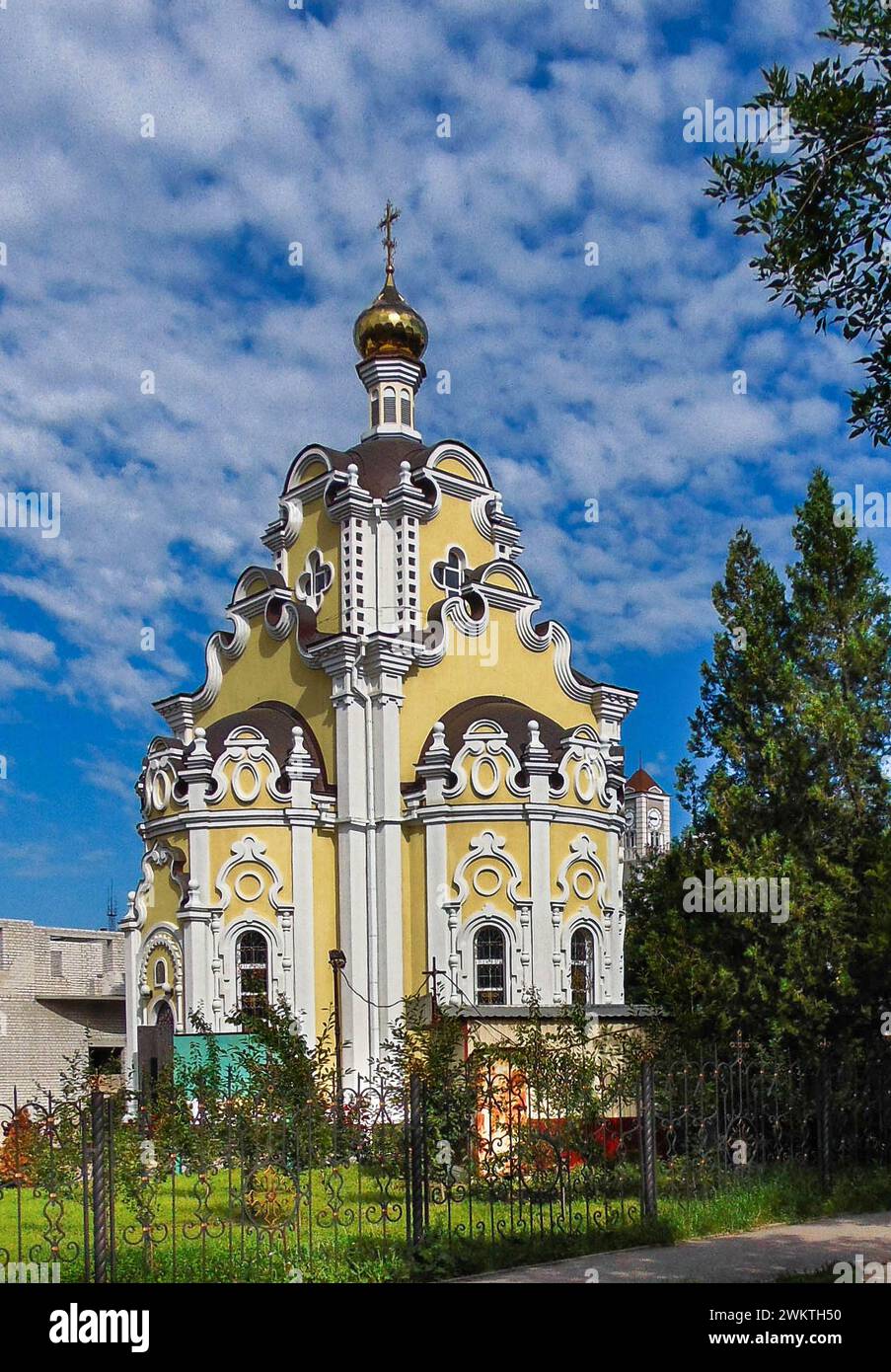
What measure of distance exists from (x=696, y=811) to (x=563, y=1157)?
4.97m

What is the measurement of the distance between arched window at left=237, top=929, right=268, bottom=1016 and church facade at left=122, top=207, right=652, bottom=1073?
0.04 metres

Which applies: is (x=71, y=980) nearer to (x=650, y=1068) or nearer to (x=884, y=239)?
(x=650, y=1068)

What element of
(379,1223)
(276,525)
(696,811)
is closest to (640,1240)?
(379,1223)

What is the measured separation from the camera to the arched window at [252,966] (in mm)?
22922

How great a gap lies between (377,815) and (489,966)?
324 centimetres

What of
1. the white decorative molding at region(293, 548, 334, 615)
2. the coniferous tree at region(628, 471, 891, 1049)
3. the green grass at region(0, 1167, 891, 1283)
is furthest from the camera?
the white decorative molding at region(293, 548, 334, 615)

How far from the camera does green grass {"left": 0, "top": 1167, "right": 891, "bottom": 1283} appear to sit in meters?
9.24

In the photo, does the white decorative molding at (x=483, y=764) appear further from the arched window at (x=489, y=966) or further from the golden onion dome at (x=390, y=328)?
the golden onion dome at (x=390, y=328)

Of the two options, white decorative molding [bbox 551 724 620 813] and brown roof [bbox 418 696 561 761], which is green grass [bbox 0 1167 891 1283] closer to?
white decorative molding [bbox 551 724 620 813]

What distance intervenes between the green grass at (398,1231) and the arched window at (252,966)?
980 centimetres

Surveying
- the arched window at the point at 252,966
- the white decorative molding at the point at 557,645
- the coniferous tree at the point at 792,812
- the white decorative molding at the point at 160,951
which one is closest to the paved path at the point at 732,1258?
the coniferous tree at the point at 792,812

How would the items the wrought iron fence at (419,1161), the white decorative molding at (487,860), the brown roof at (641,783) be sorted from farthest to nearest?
the brown roof at (641,783) → the white decorative molding at (487,860) → the wrought iron fence at (419,1161)

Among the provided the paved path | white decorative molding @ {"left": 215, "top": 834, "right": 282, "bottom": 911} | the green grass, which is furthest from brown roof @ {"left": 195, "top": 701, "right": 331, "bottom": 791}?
the paved path

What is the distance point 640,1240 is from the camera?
10.3 m
